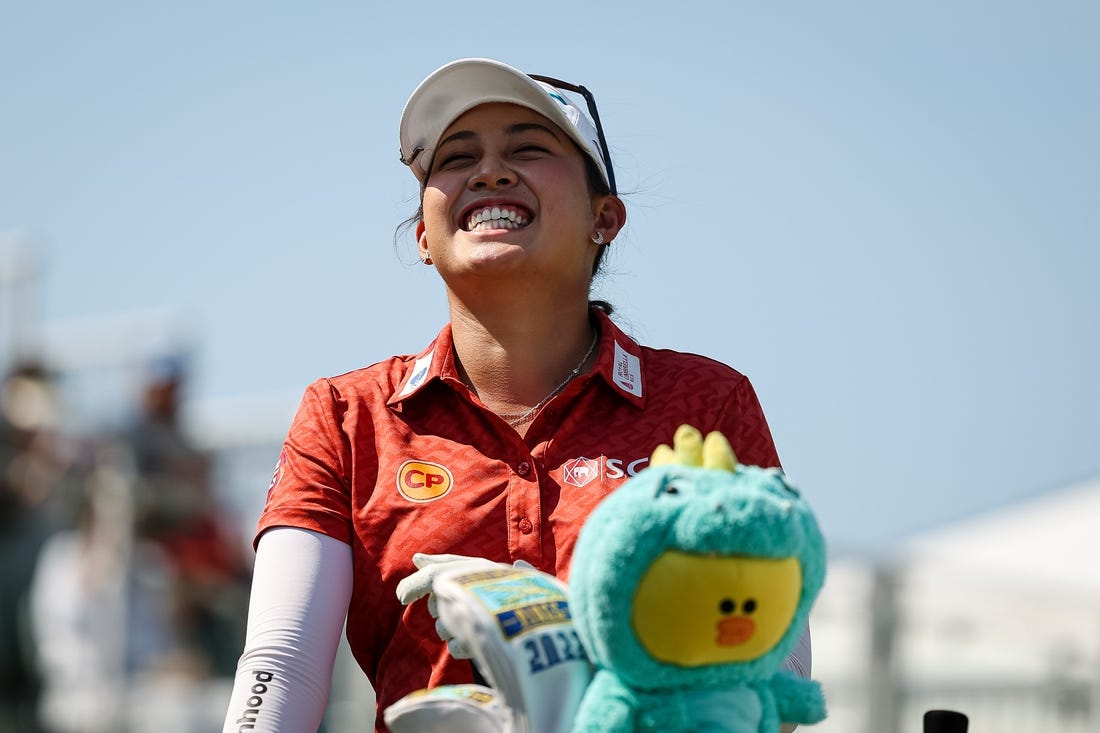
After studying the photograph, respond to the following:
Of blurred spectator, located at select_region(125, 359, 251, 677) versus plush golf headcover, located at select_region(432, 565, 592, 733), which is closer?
plush golf headcover, located at select_region(432, 565, 592, 733)

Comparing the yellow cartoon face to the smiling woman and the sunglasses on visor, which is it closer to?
the smiling woman

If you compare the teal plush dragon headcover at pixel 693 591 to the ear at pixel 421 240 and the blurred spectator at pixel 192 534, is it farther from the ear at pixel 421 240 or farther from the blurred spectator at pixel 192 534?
the blurred spectator at pixel 192 534

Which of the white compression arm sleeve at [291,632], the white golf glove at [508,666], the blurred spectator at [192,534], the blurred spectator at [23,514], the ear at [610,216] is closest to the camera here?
the white golf glove at [508,666]

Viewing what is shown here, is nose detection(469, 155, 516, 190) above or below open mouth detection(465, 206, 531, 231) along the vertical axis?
above

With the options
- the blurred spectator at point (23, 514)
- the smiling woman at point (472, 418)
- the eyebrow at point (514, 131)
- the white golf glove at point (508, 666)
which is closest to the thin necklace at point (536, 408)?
the smiling woman at point (472, 418)

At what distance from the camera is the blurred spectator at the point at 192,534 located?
21.5ft

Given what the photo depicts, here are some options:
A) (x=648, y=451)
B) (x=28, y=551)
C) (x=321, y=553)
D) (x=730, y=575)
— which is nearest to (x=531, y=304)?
(x=648, y=451)


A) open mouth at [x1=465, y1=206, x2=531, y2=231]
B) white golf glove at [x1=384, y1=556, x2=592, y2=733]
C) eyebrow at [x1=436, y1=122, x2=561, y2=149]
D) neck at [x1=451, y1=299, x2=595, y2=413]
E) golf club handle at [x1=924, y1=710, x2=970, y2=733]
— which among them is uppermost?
eyebrow at [x1=436, y1=122, x2=561, y2=149]

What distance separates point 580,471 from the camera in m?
2.35

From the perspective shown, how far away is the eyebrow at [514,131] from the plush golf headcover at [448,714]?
103 centimetres

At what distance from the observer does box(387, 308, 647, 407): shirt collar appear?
2.44 m

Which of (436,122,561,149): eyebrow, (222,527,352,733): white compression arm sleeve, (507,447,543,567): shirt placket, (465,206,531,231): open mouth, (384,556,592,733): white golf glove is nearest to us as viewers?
(384,556,592,733): white golf glove

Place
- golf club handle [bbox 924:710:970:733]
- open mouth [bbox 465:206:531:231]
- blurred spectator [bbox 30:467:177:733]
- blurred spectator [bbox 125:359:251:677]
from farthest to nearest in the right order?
blurred spectator [bbox 125:359:251:677] < blurred spectator [bbox 30:467:177:733] < open mouth [bbox 465:206:531:231] < golf club handle [bbox 924:710:970:733]

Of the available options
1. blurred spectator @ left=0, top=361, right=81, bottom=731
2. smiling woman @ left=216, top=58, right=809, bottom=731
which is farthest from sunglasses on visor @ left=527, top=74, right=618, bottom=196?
blurred spectator @ left=0, top=361, right=81, bottom=731
